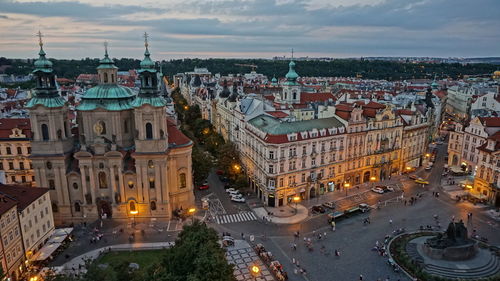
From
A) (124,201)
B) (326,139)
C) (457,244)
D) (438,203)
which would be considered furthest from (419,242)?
(124,201)

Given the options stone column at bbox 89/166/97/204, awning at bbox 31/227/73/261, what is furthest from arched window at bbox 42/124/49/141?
awning at bbox 31/227/73/261

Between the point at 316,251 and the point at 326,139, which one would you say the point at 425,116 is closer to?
the point at 326,139

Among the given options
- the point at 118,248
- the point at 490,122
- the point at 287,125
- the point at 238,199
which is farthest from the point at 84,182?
the point at 490,122

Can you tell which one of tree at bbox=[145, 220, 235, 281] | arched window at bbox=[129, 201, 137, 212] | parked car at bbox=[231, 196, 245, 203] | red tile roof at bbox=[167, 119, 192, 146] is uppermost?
red tile roof at bbox=[167, 119, 192, 146]

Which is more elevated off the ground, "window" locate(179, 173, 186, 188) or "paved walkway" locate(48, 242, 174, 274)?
"window" locate(179, 173, 186, 188)

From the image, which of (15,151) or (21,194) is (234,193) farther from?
(15,151)

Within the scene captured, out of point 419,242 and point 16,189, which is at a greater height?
point 16,189

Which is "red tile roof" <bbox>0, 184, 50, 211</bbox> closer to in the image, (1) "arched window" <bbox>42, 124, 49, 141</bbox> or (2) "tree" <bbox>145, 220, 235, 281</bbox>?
(1) "arched window" <bbox>42, 124, 49, 141</bbox>
